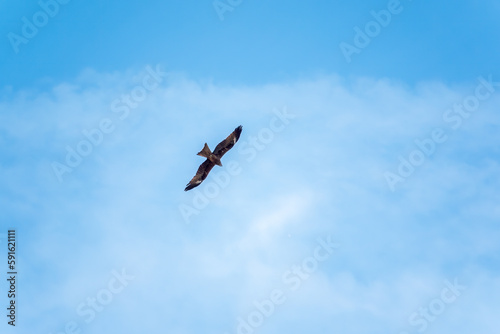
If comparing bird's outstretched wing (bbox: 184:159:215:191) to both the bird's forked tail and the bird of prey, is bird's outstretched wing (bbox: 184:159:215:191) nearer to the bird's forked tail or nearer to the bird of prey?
the bird of prey

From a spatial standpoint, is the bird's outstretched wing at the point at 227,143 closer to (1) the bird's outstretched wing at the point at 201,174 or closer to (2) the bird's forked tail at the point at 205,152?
(2) the bird's forked tail at the point at 205,152

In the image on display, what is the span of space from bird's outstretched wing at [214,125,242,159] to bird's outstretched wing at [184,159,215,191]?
102 cm

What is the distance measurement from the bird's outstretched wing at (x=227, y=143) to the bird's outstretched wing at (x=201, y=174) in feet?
3.34

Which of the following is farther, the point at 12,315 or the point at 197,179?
the point at 197,179

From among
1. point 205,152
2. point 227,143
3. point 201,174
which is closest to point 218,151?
point 227,143

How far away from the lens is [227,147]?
87.0 feet

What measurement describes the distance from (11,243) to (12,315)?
445 cm

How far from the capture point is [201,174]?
28.0 m

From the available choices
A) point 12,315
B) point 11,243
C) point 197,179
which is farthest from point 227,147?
point 12,315

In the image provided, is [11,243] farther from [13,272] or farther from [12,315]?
[12,315]

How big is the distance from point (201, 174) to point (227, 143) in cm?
316

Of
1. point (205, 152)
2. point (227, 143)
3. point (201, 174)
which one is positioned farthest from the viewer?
point (201, 174)

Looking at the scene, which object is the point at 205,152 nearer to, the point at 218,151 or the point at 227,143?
the point at 218,151

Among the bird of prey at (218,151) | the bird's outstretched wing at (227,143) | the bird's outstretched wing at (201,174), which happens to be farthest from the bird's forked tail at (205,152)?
the bird's outstretched wing at (201,174)
